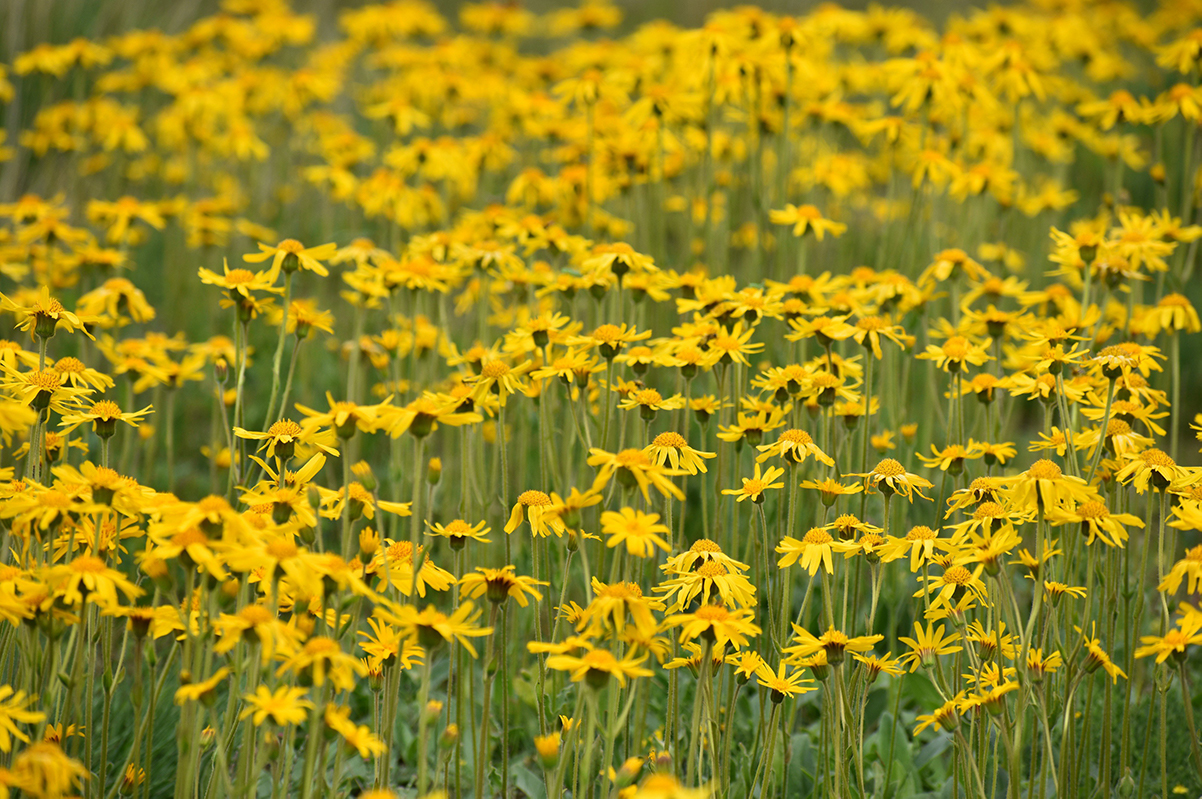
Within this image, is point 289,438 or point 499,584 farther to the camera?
point 289,438

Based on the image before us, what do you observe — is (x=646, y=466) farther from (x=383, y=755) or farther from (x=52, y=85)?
(x=52, y=85)

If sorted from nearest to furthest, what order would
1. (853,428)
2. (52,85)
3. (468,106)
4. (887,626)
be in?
(853,428) < (887,626) < (52,85) < (468,106)

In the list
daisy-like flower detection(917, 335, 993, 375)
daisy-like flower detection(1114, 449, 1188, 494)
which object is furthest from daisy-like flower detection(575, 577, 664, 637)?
daisy-like flower detection(917, 335, 993, 375)

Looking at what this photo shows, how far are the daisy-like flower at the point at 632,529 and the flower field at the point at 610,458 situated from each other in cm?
1

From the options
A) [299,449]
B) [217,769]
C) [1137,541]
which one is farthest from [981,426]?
[217,769]

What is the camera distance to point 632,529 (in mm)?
1921

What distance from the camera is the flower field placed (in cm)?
194

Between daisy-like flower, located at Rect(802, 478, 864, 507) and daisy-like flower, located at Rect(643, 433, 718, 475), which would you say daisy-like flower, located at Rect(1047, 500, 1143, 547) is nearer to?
daisy-like flower, located at Rect(802, 478, 864, 507)

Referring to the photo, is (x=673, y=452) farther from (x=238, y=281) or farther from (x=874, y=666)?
(x=238, y=281)

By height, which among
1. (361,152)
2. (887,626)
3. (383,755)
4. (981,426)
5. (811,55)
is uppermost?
(811,55)

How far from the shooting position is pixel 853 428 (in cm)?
296

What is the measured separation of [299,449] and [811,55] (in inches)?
131

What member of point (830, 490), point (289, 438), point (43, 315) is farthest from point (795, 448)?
point (43, 315)

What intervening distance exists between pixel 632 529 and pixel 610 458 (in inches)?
5.8
